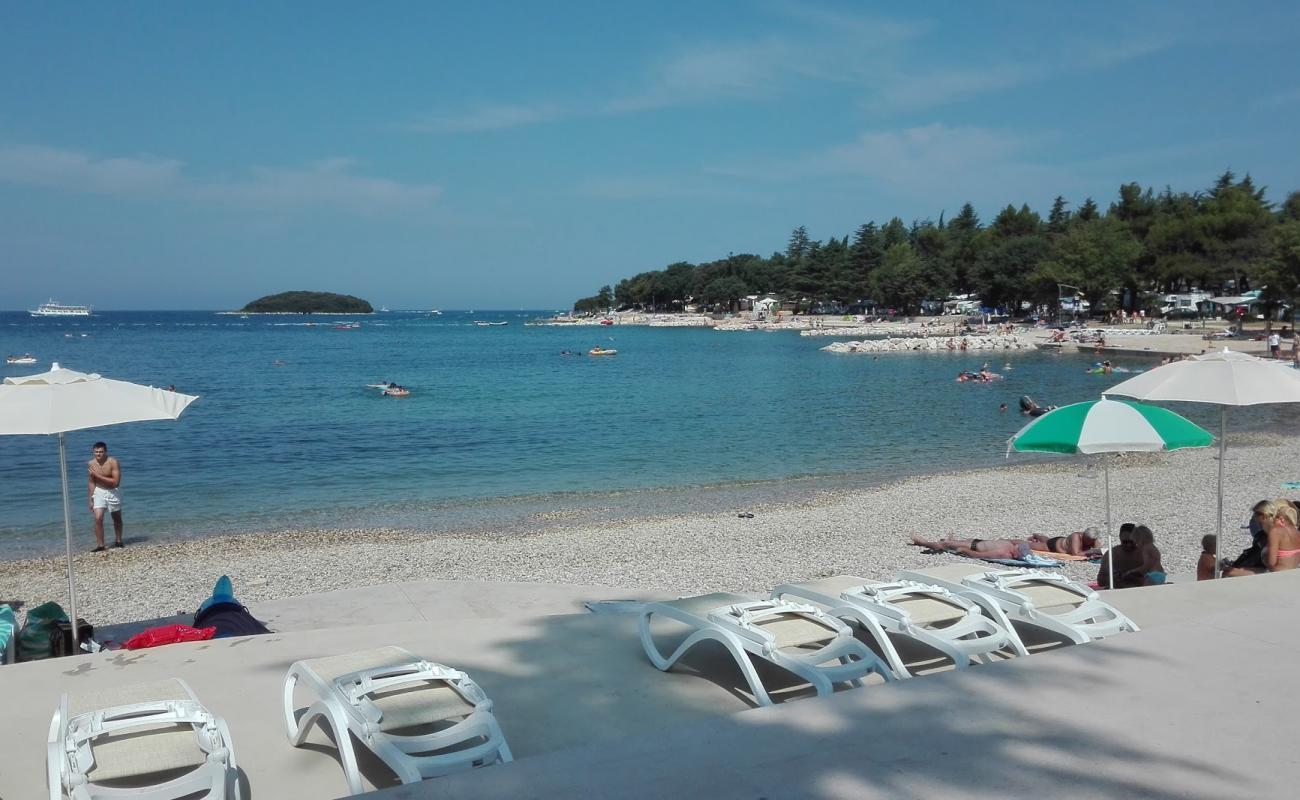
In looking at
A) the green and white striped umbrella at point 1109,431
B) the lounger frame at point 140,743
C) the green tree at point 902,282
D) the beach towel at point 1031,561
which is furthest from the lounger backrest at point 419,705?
the green tree at point 902,282

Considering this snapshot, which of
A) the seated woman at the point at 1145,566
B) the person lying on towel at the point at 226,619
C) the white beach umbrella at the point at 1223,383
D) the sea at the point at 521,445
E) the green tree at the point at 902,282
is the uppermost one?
the green tree at the point at 902,282

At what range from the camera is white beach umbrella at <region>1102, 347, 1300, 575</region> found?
24.3ft

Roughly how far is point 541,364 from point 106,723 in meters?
62.5

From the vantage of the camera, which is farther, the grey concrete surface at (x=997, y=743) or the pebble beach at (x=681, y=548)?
the pebble beach at (x=681, y=548)

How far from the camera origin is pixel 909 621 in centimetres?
528

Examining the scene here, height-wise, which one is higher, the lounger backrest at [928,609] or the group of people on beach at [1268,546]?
the lounger backrest at [928,609]

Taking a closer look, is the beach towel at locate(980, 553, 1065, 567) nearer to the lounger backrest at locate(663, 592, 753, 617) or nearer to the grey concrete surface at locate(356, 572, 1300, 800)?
the grey concrete surface at locate(356, 572, 1300, 800)

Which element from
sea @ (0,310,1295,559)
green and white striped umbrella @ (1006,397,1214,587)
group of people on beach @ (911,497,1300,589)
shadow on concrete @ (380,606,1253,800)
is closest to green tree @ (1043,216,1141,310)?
sea @ (0,310,1295,559)

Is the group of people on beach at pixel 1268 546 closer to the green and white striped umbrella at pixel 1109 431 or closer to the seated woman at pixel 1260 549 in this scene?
the seated woman at pixel 1260 549

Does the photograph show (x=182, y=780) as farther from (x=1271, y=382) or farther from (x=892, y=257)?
(x=892, y=257)

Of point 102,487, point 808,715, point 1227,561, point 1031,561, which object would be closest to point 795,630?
point 808,715

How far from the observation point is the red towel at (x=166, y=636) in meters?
6.15

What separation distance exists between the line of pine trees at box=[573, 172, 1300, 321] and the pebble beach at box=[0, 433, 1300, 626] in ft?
147

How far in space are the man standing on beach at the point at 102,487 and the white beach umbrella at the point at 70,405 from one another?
6136mm
